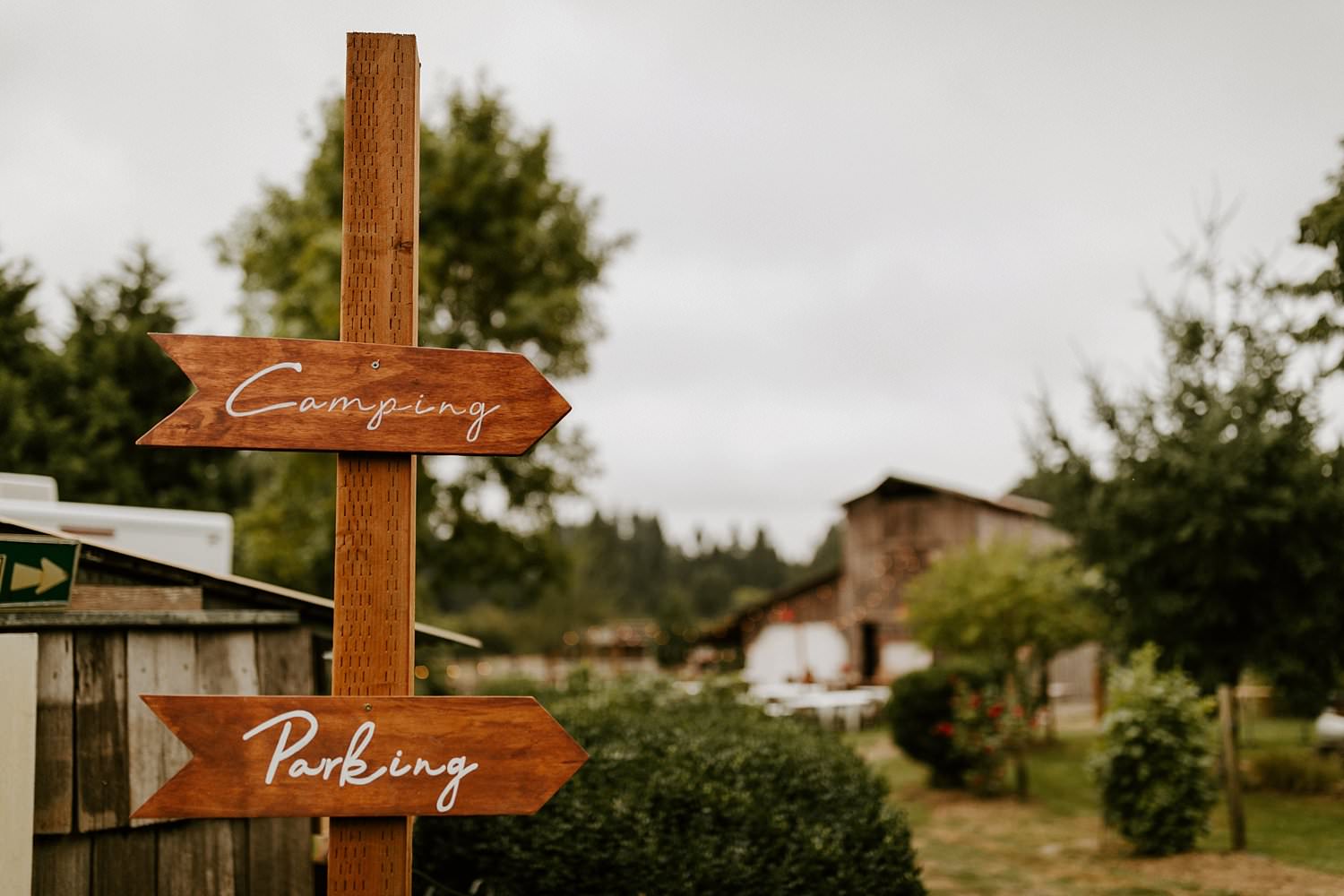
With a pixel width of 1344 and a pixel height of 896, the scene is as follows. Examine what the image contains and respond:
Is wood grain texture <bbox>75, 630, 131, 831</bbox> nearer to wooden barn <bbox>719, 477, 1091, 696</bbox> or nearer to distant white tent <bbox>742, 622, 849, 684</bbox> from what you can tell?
wooden barn <bbox>719, 477, 1091, 696</bbox>

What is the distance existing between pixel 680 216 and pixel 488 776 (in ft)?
55.1

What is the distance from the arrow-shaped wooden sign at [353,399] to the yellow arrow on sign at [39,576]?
185cm

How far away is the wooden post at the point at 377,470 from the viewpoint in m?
2.83

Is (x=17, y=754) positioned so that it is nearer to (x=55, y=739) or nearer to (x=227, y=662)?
(x=55, y=739)

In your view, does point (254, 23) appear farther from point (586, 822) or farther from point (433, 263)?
point (586, 822)

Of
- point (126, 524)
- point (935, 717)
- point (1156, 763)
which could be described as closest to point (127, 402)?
point (126, 524)

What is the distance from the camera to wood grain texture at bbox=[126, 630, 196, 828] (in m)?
4.40

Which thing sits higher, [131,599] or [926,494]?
[926,494]

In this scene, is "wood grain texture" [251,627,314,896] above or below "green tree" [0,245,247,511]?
below

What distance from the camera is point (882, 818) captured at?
575cm

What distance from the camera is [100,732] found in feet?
14.1

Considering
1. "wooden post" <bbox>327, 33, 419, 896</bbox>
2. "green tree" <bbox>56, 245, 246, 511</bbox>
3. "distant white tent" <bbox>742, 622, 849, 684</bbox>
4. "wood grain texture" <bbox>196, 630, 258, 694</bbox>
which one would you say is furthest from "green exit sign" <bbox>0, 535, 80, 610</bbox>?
"distant white tent" <bbox>742, 622, 849, 684</bbox>

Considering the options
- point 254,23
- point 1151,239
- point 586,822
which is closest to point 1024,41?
point 1151,239

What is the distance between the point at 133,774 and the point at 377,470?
99.3 inches
